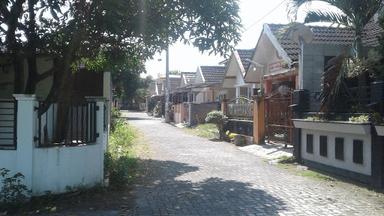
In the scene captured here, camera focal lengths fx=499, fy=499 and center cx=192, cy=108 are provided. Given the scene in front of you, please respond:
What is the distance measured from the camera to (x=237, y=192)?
33.3ft

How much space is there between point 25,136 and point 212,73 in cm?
3367

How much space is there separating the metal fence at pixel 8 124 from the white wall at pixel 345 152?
7.22 meters

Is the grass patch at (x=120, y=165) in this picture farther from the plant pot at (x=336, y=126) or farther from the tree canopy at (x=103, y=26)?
the plant pot at (x=336, y=126)

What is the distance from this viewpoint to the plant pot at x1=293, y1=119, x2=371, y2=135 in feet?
34.7

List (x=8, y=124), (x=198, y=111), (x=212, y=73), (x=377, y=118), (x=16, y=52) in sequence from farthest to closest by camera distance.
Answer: (x=212, y=73) → (x=198, y=111) → (x=16, y=52) → (x=377, y=118) → (x=8, y=124)

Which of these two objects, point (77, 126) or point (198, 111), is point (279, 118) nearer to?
point (77, 126)

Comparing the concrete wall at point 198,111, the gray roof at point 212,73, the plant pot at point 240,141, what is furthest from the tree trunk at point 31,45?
the gray roof at point 212,73

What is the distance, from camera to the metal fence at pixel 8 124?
914cm

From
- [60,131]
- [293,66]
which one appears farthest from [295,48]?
[60,131]

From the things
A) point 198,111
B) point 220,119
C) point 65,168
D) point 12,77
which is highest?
point 12,77

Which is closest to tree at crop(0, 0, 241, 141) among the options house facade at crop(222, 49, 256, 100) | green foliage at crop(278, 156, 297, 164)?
green foliage at crop(278, 156, 297, 164)

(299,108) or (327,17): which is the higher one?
(327,17)

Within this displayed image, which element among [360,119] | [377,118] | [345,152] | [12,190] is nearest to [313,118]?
[345,152]

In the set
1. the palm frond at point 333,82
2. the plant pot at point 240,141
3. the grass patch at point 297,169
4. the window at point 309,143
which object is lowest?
the grass patch at point 297,169
